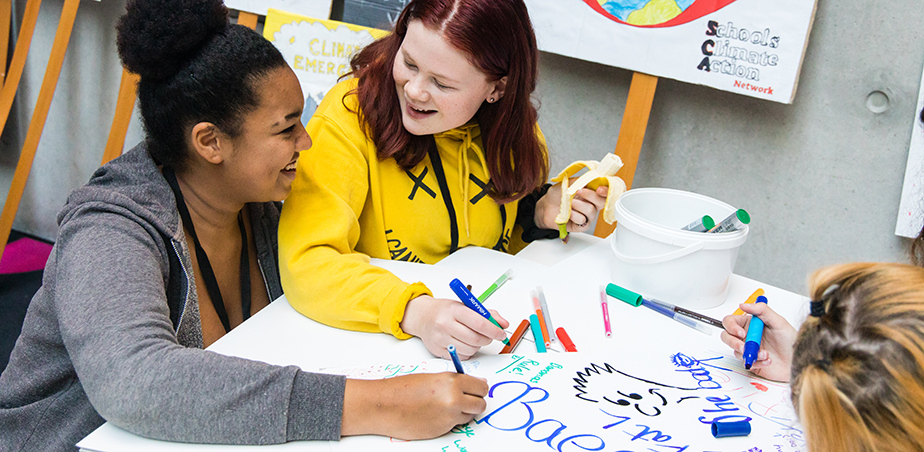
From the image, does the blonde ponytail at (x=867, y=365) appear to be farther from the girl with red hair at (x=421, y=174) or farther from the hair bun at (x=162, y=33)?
the hair bun at (x=162, y=33)

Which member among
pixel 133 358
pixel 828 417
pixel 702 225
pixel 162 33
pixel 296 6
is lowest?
pixel 133 358

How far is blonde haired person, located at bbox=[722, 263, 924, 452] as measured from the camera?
1.57 feet

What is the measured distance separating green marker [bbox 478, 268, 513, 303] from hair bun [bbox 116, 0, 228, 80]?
54 centimetres

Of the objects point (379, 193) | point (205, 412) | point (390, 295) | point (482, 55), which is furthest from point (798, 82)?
point (205, 412)

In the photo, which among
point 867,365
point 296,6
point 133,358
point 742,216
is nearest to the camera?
point 867,365

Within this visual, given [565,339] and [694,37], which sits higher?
[694,37]

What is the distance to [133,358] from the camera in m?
0.65

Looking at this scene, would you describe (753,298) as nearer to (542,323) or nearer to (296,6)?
(542,323)

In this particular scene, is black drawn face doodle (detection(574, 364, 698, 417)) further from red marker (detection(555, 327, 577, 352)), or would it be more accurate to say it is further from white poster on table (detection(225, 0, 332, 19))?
white poster on table (detection(225, 0, 332, 19))

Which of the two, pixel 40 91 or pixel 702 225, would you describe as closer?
pixel 702 225

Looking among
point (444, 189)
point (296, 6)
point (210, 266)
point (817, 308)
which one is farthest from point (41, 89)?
point (817, 308)

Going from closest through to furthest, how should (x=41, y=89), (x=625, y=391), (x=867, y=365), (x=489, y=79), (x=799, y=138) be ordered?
(x=867, y=365) < (x=625, y=391) < (x=489, y=79) < (x=799, y=138) < (x=41, y=89)

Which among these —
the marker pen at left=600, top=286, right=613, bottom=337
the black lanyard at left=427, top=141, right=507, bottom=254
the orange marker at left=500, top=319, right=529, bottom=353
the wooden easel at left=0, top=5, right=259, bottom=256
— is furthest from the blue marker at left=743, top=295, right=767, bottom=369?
the wooden easel at left=0, top=5, right=259, bottom=256

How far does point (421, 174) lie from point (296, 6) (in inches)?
42.6
